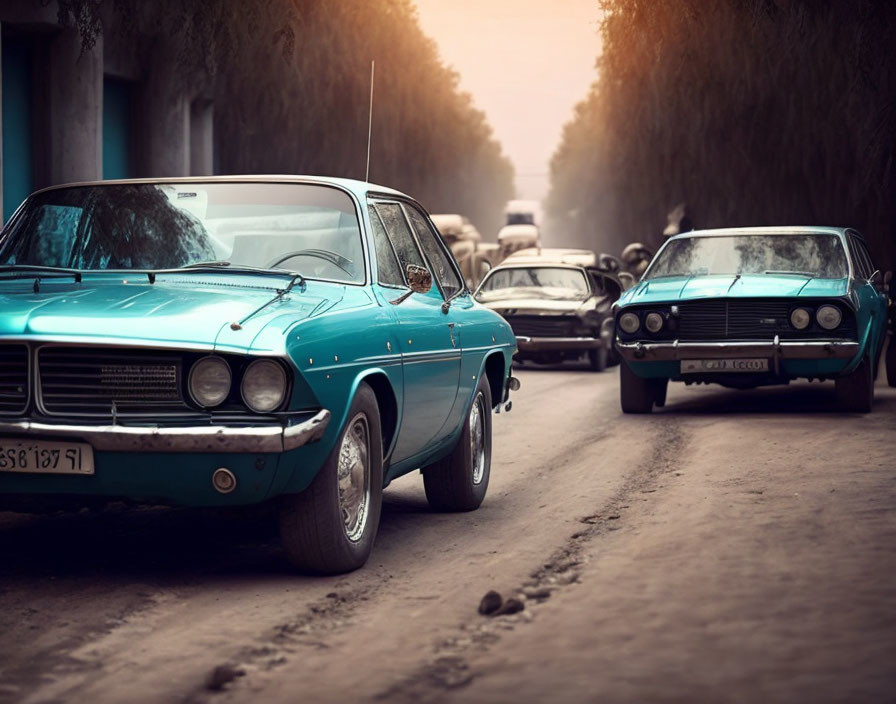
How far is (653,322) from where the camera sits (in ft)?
43.1

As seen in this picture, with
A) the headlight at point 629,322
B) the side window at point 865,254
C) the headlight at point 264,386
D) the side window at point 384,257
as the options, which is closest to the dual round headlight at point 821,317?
the headlight at point 629,322

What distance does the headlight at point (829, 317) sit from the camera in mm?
12648

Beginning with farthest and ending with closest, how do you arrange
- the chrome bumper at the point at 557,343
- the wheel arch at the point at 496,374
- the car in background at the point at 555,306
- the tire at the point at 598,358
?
the tire at the point at 598,358 → the car in background at the point at 555,306 → the chrome bumper at the point at 557,343 → the wheel arch at the point at 496,374

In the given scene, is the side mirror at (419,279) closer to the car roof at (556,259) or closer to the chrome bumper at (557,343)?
→ the chrome bumper at (557,343)

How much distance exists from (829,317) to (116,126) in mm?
17348

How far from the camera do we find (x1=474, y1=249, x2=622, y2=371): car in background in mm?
20766

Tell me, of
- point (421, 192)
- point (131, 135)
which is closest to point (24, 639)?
point (131, 135)

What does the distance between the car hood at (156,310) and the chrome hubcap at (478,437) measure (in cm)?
198

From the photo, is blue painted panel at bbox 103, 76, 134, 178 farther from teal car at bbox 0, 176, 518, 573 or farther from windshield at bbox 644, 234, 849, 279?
teal car at bbox 0, 176, 518, 573

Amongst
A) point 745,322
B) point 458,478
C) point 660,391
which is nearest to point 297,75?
point 660,391

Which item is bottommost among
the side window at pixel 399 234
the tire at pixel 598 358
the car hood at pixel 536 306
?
the tire at pixel 598 358

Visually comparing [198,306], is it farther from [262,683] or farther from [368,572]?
[262,683]

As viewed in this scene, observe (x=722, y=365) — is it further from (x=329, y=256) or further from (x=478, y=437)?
(x=329, y=256)

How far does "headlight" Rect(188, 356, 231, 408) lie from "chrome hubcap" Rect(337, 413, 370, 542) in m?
0.62
